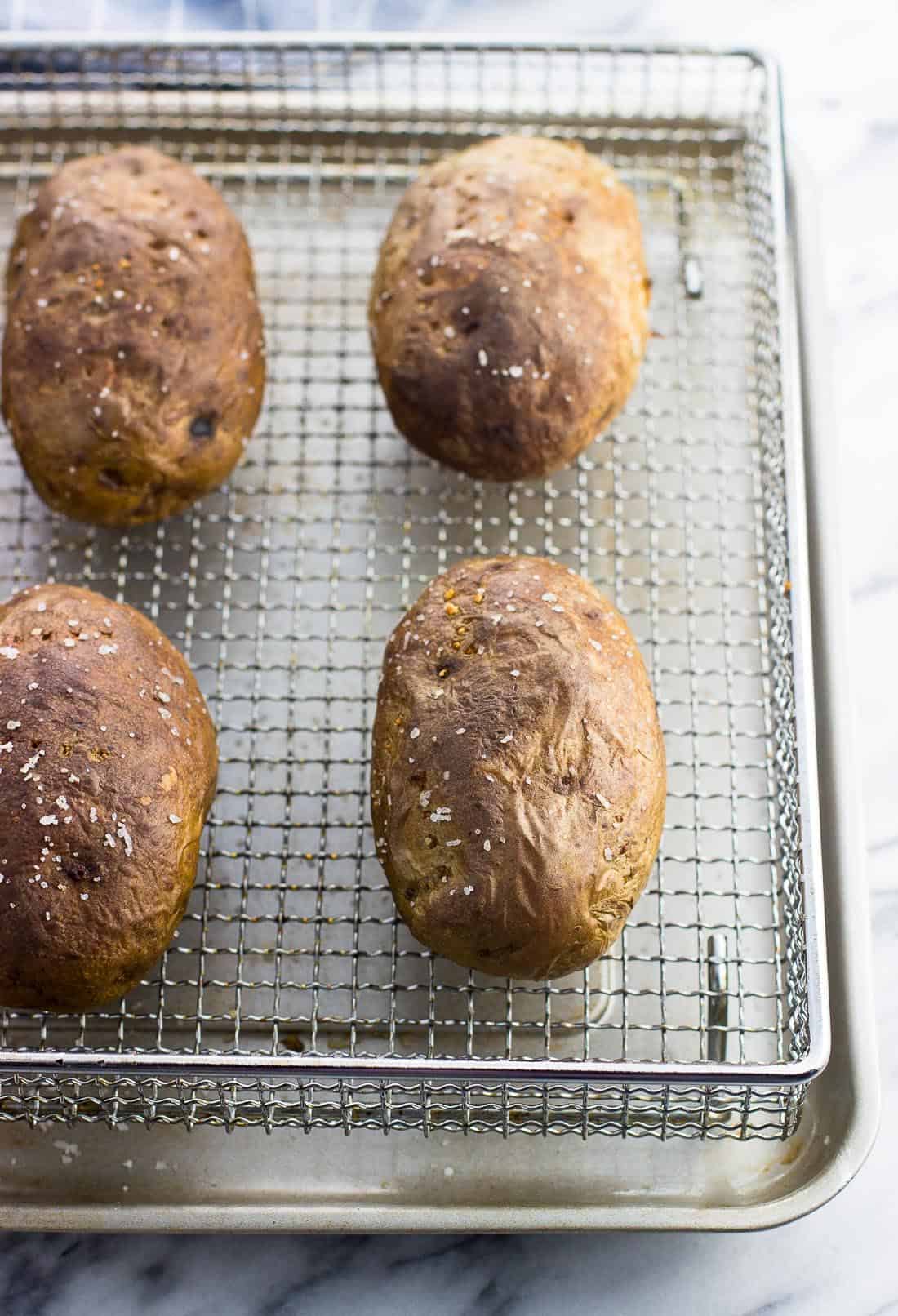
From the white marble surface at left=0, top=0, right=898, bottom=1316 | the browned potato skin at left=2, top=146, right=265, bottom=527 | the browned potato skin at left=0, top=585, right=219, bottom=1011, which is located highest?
the browned potato skin at left=2, top=146, right=265, bottom=527

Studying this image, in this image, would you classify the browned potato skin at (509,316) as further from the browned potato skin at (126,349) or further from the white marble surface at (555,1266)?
the white marble surface at (555,1266)

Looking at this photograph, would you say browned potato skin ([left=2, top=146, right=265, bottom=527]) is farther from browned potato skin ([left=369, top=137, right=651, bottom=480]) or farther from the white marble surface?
the white marble surface

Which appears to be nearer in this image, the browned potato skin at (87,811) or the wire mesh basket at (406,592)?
the browned potato skin at (87,811)

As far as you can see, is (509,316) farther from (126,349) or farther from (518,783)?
(518,783)

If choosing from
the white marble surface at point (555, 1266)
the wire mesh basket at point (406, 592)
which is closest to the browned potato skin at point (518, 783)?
the wire mesh basket at point (406, 592)

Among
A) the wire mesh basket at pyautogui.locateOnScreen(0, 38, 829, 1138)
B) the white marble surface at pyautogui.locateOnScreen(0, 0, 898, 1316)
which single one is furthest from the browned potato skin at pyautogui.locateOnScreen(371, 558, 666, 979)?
the white marble surface at pyautogui.locateOnScreen(0, 0, 898, 1316)
